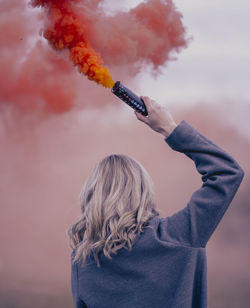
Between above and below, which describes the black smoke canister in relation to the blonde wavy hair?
above

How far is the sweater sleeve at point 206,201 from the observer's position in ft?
4.43

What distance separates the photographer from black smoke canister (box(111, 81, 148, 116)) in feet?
5.75

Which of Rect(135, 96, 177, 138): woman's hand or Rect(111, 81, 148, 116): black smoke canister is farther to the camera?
Rect(111, 81, 148, 116): black smoke canister

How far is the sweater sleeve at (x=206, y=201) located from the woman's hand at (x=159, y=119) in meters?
0.15

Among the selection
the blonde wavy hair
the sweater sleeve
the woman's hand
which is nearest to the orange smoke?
the woman's hand

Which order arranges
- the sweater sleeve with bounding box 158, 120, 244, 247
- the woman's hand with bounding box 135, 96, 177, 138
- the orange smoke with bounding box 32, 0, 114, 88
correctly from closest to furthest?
the sweater sleeve with bounding box 158, 120, 244, 247
the woman's hand with bounding box 135, 96, 177, 138
the orange smoke with bounding box 32, 0, 114, 88

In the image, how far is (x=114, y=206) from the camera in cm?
148

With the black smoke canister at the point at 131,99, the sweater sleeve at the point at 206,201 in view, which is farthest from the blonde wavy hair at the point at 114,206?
the black smoke canister at the point at 131,99

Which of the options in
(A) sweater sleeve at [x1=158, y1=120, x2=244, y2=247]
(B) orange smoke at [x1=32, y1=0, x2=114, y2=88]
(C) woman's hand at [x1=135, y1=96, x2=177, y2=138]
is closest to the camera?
(A) sweater sleeve at [x1=158, y1=120, x2=244, y2=247]

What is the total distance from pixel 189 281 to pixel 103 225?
387 mm

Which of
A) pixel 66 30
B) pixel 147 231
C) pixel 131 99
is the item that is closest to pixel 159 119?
pixel 131 99

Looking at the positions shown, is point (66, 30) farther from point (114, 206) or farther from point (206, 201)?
point (206, 201)

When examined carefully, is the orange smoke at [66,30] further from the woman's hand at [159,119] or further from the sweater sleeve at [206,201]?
the sweater sleeve at [206,201]

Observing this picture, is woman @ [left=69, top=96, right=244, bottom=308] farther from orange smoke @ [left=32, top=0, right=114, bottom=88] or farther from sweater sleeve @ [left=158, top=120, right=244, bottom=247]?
orange smoke @ [left=32, top=0, right=114, bottom=88]
